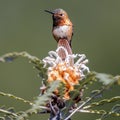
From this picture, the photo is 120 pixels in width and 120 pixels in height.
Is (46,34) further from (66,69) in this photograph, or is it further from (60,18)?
(66,69)

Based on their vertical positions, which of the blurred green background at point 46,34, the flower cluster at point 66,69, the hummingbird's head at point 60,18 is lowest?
the flower cluster at point 66,69

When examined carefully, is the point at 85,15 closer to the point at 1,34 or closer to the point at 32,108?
the point at 1,34

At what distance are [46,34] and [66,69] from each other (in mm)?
12560

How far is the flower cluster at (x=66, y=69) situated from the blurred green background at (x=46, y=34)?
9.31 m

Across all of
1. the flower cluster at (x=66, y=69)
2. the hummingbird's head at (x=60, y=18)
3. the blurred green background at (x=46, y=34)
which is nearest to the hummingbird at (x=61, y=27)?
the hummingbird's head at (x=60, y=18)

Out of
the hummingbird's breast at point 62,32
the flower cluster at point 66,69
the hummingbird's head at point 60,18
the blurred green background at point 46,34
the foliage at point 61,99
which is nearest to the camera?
the foliage at point 61,99

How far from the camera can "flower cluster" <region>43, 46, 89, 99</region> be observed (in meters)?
2.68

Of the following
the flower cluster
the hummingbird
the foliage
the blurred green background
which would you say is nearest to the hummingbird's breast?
the hummingbird

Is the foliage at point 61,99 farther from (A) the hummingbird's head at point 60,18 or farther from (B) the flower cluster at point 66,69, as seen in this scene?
(A) the hummingbird's head at point 60,18

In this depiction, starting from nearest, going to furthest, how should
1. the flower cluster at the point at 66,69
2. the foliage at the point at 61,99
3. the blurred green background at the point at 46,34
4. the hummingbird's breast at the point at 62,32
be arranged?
the foliage at the point at 61,99 < the flower cluster at the point at 66,69 < the hummingbird's breast at the point at 62,32 < the blurred green background at the point at 46,34

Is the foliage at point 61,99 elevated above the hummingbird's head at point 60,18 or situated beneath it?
situated beneath

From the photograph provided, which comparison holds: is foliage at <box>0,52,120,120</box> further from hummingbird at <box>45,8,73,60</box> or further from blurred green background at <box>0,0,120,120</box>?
blurred green background at <box>0,0,120,120</box>

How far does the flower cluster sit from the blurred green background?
30.6 feet

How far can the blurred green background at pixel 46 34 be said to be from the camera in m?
13.3
